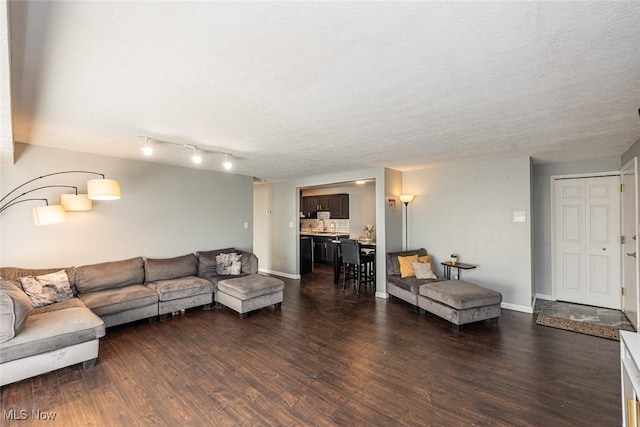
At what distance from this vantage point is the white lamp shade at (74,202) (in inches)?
141

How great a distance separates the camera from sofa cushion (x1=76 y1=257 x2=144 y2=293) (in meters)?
3.68

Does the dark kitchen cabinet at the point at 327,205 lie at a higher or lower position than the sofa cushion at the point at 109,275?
higher

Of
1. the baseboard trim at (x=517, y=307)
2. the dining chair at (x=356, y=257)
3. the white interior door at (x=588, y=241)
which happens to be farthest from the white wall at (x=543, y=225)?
the dining chair at (x=356, y=257)

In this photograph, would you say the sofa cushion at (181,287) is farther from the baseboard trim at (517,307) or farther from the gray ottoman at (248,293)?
the baseboard trim at (517,307)

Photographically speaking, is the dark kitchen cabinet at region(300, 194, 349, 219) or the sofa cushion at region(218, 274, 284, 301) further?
the dark kitchen cabinet at region(300, 194, 349, 219)

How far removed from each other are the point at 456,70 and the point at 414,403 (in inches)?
97.9

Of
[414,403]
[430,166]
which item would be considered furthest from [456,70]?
[430,166]

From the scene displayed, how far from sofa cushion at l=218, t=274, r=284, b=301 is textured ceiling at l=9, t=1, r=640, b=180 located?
84.9 inches

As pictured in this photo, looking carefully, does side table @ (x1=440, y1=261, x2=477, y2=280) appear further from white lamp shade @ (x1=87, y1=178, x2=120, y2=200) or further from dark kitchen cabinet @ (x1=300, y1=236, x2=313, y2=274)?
white lamp shade @ (x1=87, y1=178, x2=120, y2=200)

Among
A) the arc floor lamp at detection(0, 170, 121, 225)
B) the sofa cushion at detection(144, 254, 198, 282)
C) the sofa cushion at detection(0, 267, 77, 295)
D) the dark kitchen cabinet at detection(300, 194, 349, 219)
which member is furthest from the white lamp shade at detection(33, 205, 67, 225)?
the dark kitchen cabinet at detection(300, 194, 349, 219)

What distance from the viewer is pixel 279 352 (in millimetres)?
3043

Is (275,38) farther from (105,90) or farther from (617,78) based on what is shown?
(617,78)

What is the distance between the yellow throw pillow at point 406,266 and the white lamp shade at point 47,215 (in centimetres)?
494

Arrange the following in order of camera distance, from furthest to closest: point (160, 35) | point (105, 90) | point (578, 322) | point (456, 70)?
point (578, 322) < point (105, 90) < point (456, 70) < point (160, 35)
